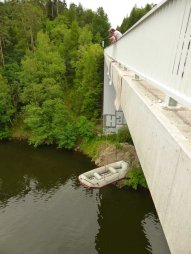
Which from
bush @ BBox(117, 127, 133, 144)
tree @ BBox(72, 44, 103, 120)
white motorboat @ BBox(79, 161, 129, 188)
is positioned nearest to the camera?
white motorboat @ BBox(79, 161, 129, 188)

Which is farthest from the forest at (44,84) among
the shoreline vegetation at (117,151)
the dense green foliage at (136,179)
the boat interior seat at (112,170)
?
the dense green foliage at (136,179)

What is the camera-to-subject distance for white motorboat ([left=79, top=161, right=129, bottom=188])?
1775 cm

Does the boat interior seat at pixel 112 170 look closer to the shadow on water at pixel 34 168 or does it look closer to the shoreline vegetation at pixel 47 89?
the shoreline vegetation at pixel 47 89

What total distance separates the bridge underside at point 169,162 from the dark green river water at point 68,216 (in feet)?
36.5

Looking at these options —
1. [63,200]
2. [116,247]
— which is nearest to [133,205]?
[116,247]

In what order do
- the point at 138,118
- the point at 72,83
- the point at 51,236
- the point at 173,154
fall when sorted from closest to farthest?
1. the point at 173,154
2. the point at 138,118
3. the point at 51,236
4. the point at 72,83

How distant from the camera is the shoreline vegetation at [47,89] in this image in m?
25.2

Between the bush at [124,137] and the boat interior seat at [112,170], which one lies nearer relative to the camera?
the boat interior seat at [112,170]

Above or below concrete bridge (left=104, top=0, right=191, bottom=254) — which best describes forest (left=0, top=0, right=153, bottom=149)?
below

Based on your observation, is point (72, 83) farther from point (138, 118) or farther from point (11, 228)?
point (138, 118)

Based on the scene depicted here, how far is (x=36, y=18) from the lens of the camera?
35.9 metres

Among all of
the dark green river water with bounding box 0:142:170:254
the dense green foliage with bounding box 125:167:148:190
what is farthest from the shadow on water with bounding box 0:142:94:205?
the dense green foliage with bounding box 125:167:148:190

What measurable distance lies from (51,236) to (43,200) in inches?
149

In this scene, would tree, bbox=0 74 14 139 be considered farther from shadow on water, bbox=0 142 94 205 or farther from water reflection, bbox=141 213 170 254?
water reflection, bbox=141 213 170 254
